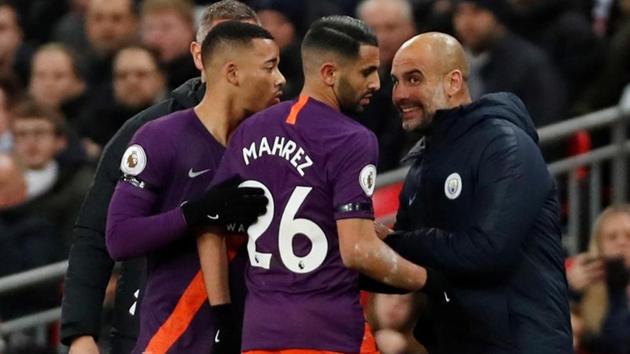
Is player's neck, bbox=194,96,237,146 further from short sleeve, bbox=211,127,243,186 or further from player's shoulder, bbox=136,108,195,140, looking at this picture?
short sleeve, bbox=211,127,243,186

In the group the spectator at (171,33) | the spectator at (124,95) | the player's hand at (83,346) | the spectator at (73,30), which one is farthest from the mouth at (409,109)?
the spectator at (73,30)

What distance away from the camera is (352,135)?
561 centimetres

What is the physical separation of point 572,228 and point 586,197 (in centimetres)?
17

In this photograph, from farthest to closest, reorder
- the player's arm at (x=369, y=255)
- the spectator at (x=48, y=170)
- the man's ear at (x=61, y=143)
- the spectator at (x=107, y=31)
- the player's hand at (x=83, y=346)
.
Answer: the spectator at (x=107, y=31)
the man's ear at (x=61, y=143)
the spectator at (x=48, y=170)
the player's hand at (x=83, y=346)
the player's arm at (x=369, y=255)

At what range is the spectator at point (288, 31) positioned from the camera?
1028 cm

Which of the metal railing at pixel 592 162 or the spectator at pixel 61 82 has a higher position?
the spectator at pixel 61 82

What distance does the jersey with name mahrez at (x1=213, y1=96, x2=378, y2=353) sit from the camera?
560cm

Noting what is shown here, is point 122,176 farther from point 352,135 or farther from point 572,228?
point 572,228

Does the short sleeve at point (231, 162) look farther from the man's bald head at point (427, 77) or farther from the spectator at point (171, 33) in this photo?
the spectator at point (171, 33)

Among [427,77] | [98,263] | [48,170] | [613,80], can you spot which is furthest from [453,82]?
[613,80]

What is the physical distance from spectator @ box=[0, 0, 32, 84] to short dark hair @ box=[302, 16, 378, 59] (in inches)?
248

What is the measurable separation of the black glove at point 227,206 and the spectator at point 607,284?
9.82 feet

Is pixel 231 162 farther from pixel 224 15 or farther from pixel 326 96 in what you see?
pixel 224 15

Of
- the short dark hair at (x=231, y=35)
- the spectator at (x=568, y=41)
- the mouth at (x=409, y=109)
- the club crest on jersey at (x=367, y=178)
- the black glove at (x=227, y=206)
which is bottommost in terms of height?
the black glove at (x=227, y=206)
